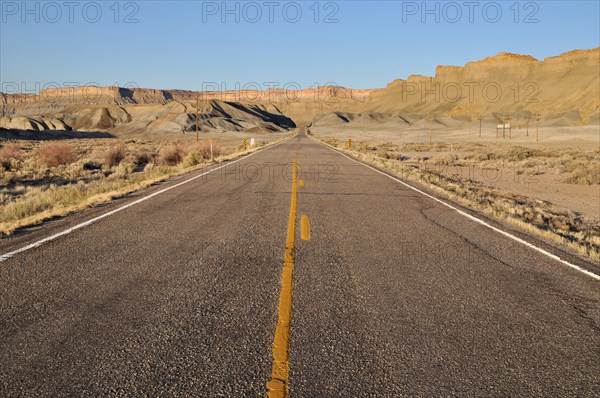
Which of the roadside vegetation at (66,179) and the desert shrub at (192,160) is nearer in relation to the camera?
the roadside vegetation at (66,179)

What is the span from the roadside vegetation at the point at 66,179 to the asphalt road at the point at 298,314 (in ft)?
6.96

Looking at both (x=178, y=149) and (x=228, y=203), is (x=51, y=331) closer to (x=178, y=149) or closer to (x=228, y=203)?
(x=228, y=203)

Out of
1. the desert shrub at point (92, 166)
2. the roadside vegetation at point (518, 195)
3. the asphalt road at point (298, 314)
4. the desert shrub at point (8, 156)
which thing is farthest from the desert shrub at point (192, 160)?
the asphalt road at point (298, 314)

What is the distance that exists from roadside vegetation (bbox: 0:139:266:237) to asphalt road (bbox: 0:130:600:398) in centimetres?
212

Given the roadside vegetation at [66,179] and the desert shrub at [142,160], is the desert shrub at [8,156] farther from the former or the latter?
the desert shrub at [142,160]

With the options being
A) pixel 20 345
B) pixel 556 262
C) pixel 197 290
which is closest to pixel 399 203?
pixel 556 262

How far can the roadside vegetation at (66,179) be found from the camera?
9646 millimetres

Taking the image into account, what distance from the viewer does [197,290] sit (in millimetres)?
4664

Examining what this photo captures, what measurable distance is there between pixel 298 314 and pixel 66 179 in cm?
2108

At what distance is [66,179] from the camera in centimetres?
2172

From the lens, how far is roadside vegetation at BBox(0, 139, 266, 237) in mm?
9646

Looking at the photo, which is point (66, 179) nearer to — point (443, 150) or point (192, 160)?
A: point (192, 160)

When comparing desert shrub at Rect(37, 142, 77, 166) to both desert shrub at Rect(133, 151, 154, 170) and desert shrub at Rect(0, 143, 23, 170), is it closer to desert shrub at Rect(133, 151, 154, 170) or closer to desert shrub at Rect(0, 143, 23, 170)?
desert shrub at Rect(0, 143, 23, 170)

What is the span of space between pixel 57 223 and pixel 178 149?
76.4 ft
